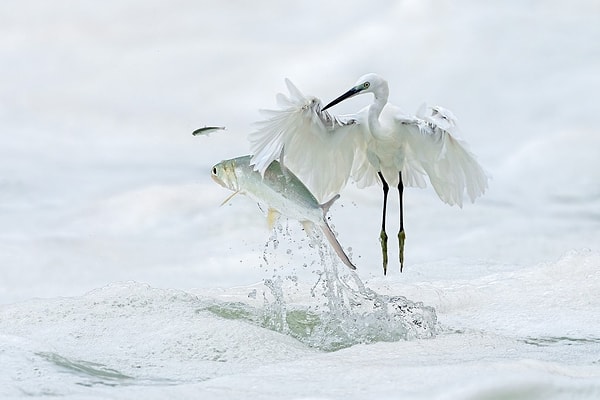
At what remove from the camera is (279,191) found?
3754 millimetres

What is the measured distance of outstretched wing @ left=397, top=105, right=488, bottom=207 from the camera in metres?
5.29

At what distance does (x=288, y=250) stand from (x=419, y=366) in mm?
1446

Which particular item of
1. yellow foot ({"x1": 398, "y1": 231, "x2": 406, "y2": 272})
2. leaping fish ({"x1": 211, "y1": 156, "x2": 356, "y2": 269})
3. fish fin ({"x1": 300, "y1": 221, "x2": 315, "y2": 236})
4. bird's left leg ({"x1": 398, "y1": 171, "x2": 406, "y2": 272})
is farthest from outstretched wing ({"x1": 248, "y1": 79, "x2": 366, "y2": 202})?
yellow foot ({"x1": 398, "y1": 231, "x2": 406, "y2": 272})

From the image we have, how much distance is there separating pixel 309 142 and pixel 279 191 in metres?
1.50

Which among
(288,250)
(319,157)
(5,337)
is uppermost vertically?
(319,157)

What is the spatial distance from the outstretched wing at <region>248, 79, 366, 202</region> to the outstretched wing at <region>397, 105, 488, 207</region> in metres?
0.34

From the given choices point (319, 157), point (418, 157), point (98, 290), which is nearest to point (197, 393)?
point (98, 290)

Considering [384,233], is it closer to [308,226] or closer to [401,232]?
[401,232]

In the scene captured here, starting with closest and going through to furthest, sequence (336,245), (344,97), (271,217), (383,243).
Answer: (336,245) < (271,217) < (344,97) < (383,243)

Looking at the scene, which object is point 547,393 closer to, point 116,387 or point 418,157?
point 116,387

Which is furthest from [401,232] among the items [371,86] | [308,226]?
[308,226]

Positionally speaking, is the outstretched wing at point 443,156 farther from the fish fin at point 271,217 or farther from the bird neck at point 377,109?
the fish fin at point 271,217

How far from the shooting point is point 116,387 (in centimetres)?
292

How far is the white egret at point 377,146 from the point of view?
5.12 meters
